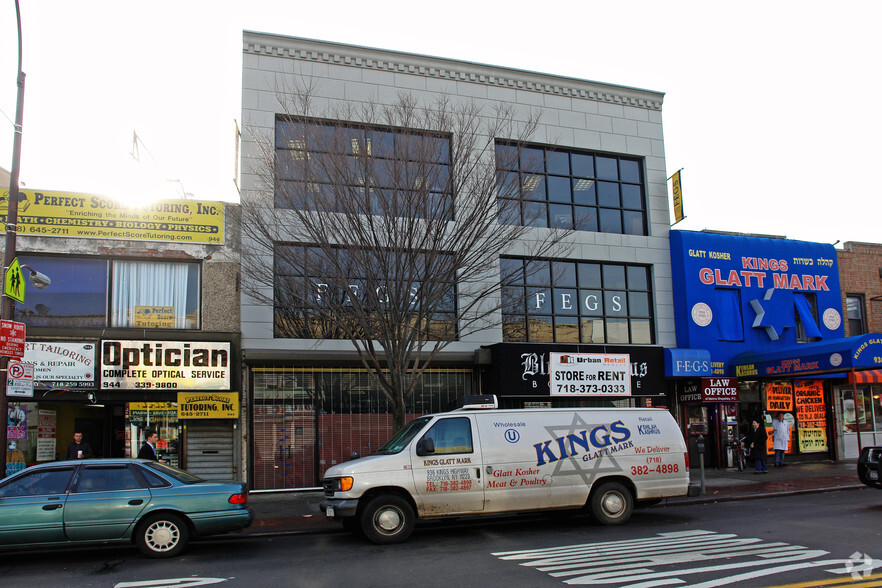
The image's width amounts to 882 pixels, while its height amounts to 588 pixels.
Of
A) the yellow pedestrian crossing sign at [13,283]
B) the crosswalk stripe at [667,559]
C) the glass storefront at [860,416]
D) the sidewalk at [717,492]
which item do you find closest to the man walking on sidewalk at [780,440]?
the sidewalk at [717,492]

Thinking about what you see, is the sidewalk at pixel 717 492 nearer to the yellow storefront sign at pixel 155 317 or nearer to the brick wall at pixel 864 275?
the yellow storefront sign at pixel 155 317

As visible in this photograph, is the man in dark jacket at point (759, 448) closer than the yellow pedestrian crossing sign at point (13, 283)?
No

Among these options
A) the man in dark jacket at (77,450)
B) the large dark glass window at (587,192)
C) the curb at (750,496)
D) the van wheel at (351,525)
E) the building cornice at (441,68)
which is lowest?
the curb at (750,496)

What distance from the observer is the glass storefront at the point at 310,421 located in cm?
1594

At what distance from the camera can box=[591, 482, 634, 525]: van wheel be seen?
10.9 metres

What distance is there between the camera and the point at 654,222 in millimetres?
20062

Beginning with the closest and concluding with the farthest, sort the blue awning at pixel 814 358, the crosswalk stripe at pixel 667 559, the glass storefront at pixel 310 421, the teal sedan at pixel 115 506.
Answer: the crosswalk stripe at pixel 667 559 < the teal sedan at pixel 115 506 < the glass storefront at pixel 310 421 < the blue awning at pixel 814 358

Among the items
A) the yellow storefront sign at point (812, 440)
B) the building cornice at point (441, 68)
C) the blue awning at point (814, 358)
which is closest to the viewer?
the blue awning at point (814, 358)

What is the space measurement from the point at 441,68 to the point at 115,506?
45.4ft

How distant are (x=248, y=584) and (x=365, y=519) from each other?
2408mm

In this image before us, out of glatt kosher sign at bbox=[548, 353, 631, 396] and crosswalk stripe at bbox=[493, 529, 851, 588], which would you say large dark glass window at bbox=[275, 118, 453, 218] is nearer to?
glatt kosher sign at bbox=[548, 353, 631, 396]

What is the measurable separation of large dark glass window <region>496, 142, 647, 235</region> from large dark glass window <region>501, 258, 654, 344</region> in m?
1.26

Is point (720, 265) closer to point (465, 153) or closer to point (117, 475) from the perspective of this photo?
point (465, 153)

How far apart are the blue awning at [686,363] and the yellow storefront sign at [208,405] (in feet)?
37.8
